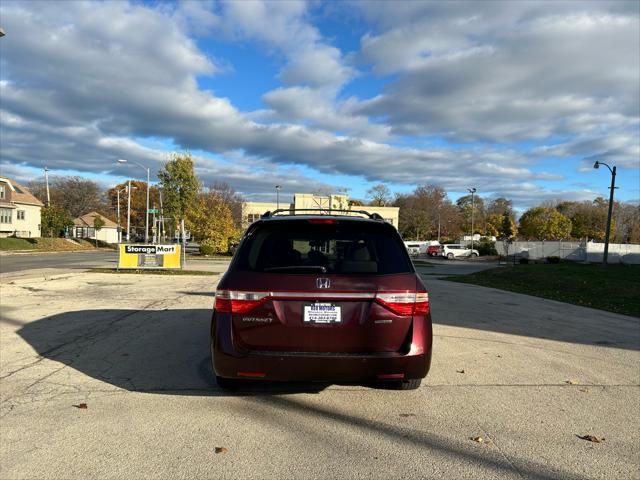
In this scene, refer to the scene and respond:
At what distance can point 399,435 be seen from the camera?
3.77m

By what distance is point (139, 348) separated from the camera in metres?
6.58

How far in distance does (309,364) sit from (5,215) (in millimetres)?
65721

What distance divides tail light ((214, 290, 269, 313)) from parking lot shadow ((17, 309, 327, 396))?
3.98ft

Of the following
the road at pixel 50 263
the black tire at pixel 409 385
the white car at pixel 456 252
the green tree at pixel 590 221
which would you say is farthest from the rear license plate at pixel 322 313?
the green tree at pixel 590 221

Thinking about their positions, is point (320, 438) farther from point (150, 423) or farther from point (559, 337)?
point (559, 337)

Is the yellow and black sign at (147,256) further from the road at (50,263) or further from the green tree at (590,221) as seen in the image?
the green tree at (590,221)

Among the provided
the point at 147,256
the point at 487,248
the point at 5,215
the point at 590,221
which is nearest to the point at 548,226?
the point at 590,221

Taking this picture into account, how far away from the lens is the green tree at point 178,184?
3772 cm

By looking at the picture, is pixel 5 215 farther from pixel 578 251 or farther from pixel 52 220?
pixel 578 251

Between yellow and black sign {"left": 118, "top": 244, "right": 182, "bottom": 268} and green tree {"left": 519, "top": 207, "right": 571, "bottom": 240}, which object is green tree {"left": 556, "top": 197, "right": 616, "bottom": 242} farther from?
yellow and black sign {"left": 118, "top": 244, "right": 182, "bottom": 268}

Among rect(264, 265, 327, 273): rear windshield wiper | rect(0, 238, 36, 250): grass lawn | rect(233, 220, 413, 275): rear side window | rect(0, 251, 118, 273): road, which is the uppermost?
rect(233, 220, 413, 275): rear side window

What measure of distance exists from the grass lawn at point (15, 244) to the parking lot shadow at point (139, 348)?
45.2m

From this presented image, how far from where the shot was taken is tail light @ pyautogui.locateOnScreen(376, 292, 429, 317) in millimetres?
3918

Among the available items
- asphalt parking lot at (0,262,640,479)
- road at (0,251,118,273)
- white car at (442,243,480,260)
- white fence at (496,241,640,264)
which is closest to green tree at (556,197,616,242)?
white fence at (496,241,640,264)
